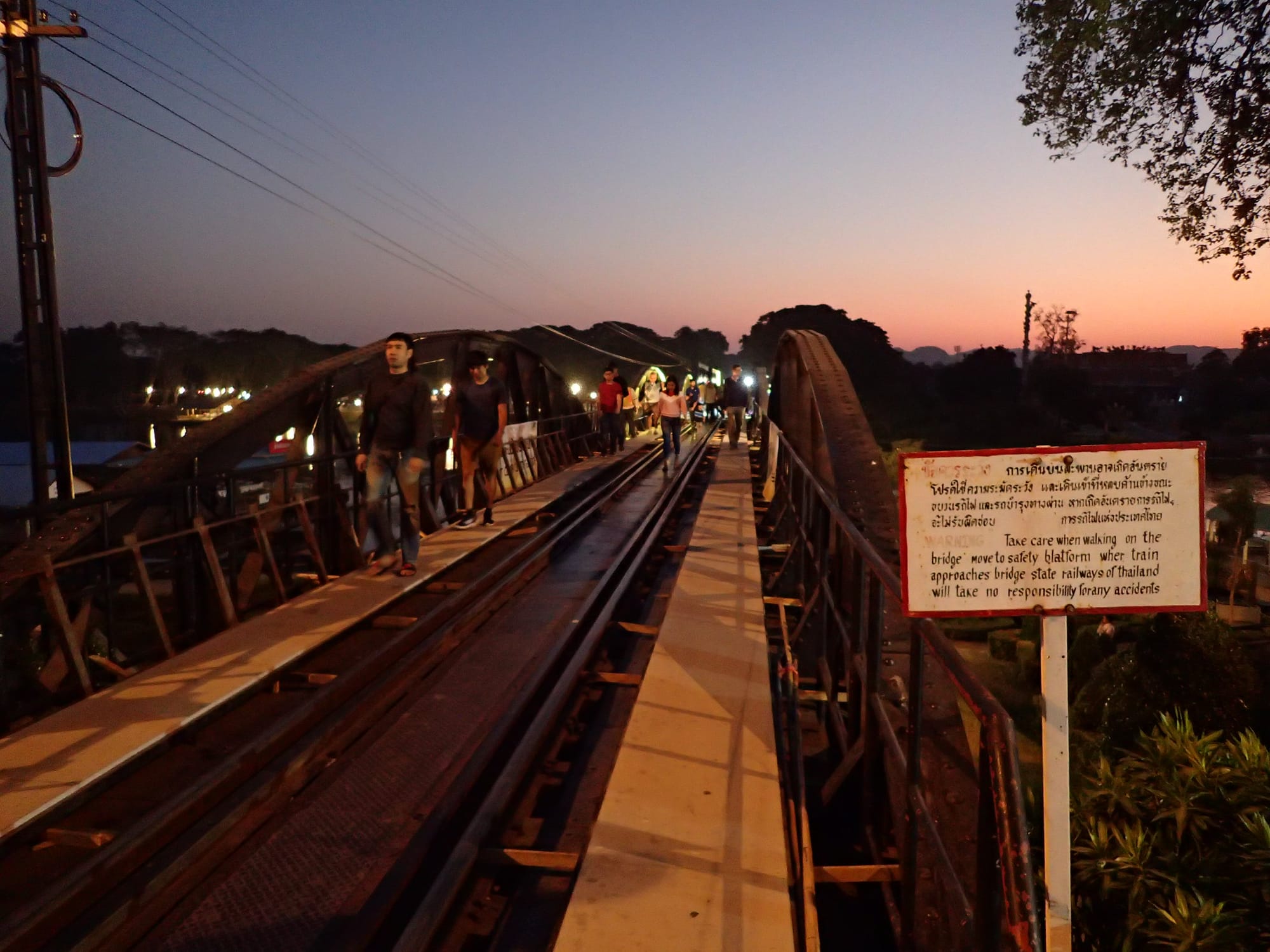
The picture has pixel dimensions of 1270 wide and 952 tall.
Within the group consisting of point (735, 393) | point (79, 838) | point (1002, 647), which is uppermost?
point (735, 393)

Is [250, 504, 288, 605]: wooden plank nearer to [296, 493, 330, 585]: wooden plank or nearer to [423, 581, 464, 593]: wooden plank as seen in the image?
[296, 493, 330, 585]: wooden plank

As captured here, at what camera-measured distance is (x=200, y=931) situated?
328 centimetres

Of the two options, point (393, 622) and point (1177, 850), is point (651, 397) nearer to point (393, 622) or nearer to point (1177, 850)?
point (393, 622)

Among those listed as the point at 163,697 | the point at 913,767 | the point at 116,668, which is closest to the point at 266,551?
the point at 116,668

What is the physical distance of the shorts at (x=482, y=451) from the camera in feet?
35.2

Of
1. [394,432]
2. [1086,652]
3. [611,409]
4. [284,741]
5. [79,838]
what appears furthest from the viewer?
[611,409]

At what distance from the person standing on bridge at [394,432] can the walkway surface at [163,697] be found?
686 mm

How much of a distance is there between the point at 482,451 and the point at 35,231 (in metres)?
5.28

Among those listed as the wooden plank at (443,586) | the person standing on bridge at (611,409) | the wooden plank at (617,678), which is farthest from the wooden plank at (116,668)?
the person standing on bridge at (611,409)

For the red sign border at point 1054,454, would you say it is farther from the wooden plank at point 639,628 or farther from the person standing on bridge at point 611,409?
the person standing on bridge at point 611,409

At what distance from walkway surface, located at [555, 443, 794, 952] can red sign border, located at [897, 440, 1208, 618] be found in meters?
1.34

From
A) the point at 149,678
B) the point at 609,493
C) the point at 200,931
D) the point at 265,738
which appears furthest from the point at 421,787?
the point at 609,493

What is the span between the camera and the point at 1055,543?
2465mm

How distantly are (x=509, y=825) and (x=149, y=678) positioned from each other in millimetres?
2601
